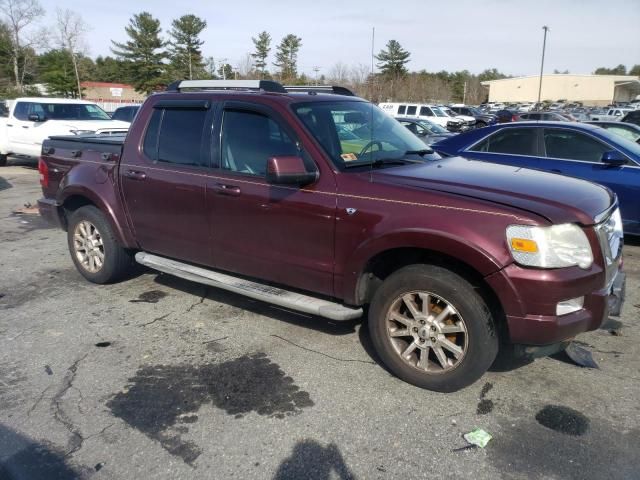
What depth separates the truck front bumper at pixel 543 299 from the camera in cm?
306

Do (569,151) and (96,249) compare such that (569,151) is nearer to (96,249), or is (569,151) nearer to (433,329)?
(433,329)

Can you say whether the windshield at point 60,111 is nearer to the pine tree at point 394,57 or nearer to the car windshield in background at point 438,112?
the car windshield in background at point 438,112

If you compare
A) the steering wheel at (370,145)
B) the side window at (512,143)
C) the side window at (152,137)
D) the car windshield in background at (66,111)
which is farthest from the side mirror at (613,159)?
the car windshield in background at (66,111)

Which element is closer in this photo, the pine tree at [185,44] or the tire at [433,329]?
the tire at [433,329]

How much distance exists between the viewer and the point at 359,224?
362cm

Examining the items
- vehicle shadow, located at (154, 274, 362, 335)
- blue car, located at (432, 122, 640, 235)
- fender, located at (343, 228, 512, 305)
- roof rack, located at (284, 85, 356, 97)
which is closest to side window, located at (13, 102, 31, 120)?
vehicle shadow, located at (154, 274, 362, 335)

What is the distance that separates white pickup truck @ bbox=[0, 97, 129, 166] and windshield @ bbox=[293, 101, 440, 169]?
33.4 feet

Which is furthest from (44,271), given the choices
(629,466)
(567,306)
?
(629,466)

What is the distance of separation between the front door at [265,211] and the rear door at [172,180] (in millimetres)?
176

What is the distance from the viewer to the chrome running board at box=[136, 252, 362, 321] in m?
3.81

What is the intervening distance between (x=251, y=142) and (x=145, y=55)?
65248mm

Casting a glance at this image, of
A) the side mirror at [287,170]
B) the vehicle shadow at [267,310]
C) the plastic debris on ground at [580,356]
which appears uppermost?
the side mirror at [287,170]

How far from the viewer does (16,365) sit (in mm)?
3922

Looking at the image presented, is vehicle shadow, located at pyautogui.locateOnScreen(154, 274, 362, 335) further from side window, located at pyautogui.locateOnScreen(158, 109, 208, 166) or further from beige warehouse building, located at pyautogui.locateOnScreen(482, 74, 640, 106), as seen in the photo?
beige warehouse building, located at pyautogui.locateOnScreen(482, 74, 640, 106)
